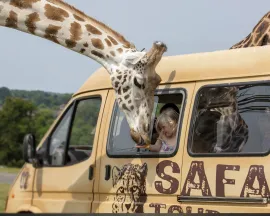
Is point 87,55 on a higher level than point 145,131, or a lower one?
higher

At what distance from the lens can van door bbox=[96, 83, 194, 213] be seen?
5.95 m

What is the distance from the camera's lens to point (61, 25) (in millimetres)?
7293

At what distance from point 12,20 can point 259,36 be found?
8.67 ft

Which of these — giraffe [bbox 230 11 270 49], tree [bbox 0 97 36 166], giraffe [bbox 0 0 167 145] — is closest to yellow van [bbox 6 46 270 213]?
giraffe [bbox 0 0 167 145]

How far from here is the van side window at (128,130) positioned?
6.29 meters

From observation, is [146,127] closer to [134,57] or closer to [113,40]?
[134,57]

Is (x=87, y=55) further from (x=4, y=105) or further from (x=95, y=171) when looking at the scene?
(x=4, y=105)

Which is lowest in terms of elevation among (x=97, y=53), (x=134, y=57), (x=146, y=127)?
(x=146, y=127)

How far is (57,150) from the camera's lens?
726 cm

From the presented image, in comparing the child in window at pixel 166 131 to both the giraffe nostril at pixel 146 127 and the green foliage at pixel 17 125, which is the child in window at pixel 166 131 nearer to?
the giraffe nostril at pixel 146 127

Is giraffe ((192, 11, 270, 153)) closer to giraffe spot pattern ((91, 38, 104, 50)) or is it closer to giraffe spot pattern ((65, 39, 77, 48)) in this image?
giraffe spot pattern ((91, 38, 104, 50))

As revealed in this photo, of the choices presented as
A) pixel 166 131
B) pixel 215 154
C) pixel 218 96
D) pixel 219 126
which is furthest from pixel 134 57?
pixel 215 154

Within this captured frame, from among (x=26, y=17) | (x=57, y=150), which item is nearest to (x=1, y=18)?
(x=26, y=17)

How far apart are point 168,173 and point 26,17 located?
2401 millimetres
